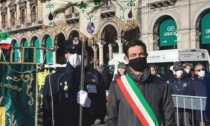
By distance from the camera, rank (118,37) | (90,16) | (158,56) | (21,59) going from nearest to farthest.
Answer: (21,59) → (90,16) → (158,56) → (118,37)

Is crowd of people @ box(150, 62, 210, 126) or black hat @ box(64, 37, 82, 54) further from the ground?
black hat @ box(64, 37, 82, 54)

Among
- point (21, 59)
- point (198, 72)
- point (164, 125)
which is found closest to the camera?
point (164, 125)

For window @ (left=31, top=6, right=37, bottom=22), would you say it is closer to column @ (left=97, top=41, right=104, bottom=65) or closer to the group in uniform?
column @ (left=97, top=41, right=104, bottom=65)

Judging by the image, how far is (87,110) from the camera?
4.79 metres

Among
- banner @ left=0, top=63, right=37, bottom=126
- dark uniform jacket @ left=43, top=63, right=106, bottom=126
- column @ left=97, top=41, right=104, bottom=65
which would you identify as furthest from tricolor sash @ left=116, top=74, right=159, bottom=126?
column @ left=97, top=41, right=104, bottom=65

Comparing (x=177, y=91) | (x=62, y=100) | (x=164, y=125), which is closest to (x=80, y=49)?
(x=62, y=100)

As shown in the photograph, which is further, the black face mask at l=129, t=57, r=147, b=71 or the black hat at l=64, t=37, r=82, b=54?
the black hat at l=64, t=37, r=82, b=54

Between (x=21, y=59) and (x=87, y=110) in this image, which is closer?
(x=87, y=110)

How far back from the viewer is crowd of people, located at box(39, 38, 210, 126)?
3541mm

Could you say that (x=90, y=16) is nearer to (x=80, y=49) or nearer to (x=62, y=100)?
(x=80, y=49)

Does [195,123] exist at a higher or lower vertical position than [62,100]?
lower

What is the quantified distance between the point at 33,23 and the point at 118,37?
1414 cm

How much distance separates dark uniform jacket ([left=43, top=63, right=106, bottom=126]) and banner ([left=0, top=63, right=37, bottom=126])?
0.49m

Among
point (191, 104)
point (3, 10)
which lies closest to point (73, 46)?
point (191, 104)
